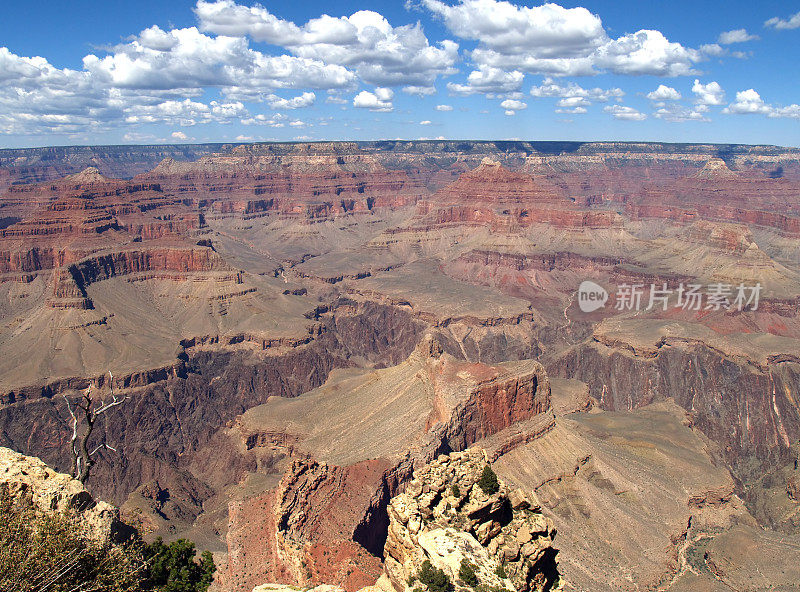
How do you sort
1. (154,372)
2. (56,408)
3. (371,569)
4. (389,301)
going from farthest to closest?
(389,301)
(154,372)
(56,408)
(371,569)

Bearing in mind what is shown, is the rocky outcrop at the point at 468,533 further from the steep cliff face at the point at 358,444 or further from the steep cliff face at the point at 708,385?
the steep cliff face at the point at 708,385

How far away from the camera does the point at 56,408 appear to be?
97938 millimetres

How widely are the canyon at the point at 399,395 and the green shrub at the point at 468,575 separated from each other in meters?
4.30

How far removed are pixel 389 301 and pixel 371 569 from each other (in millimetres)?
126230

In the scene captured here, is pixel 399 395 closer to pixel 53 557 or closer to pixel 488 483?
pixel 488 483

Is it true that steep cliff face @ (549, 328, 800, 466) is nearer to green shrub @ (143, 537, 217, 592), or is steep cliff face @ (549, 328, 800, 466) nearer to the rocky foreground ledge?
the rocky foreground ledge

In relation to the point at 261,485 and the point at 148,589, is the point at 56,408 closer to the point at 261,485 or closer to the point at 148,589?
the point at 261,485

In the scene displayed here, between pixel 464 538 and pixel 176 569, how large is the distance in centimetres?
1523

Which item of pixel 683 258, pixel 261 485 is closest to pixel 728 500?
pixel 261 485

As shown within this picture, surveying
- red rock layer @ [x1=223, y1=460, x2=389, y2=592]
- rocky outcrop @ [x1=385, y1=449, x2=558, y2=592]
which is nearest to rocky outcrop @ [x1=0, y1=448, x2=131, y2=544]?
rocky outcrop @ [x1=385, y1=449, x2=558, y2=592]

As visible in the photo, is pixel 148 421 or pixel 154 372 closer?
pixel 148 421

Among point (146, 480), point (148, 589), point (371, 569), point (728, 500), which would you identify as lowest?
point (146, 480)

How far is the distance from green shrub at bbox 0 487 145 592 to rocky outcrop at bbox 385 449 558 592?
12273 mm

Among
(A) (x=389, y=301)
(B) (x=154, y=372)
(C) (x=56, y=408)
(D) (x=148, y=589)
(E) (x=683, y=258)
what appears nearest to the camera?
(D) (x=148, y=589)
